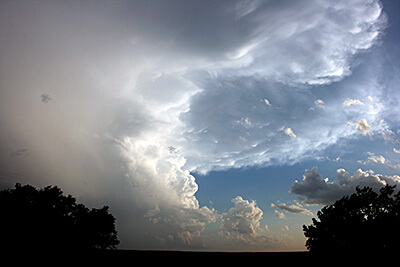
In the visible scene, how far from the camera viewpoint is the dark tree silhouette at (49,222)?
3300cm

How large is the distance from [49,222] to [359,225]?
63918 mm

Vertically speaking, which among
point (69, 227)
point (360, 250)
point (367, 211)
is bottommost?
point (360, 250)

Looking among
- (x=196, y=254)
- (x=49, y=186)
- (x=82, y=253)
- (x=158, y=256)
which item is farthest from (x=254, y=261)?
(x=49, y=186)

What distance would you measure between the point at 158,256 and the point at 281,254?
26.7ft

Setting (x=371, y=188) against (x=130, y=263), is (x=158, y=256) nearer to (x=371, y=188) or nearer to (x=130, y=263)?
(x=130, y=263)

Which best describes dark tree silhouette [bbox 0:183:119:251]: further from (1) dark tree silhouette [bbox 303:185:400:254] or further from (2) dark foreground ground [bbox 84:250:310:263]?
(1) dark tree silhouette [bbox 303:185:400:254]

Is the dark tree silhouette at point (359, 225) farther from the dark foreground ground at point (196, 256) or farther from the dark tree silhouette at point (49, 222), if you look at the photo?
the dark tree silhouette at point (49, 222)

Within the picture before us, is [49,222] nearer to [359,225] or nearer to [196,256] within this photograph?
[196,256]

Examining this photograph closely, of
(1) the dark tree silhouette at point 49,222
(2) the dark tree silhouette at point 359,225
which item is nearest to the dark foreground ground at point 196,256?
(1) the dark tree silhouette at point 49,222

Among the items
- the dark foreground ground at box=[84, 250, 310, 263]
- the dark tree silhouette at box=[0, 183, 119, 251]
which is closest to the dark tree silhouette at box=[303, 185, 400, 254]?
the dark foreground ground at box=[84, 250, 310, 263]

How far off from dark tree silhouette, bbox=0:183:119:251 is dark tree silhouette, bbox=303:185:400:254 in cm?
5128

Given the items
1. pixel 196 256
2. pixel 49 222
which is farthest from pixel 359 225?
pixel 49 222

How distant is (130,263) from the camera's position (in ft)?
35.8

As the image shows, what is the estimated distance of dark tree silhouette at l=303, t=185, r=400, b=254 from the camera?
116 feet
